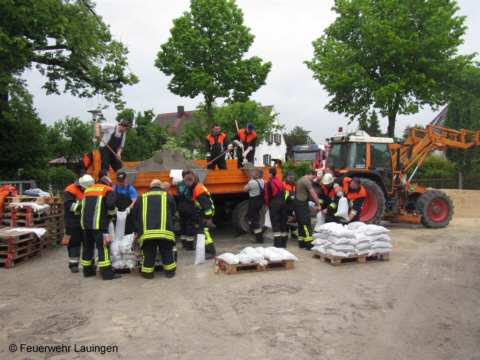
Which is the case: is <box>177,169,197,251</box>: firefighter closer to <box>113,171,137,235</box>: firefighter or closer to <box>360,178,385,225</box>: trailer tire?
<box>113,171,137,235</box>: firefighter

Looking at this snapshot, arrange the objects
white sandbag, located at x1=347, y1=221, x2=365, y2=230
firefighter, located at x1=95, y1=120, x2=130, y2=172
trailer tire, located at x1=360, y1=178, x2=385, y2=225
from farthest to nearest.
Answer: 1. trailer tire, located at x1=360, y1=178, x2=385, y2=225
2. firefighter, located at x1=95, y1=120, x2=130, y2=172
3. white sandbag, located at x1=347, y1=221, x2=365, y2=230

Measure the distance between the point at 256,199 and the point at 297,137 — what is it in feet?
153

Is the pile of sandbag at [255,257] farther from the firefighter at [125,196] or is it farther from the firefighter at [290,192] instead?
the firefighter at [125,196]

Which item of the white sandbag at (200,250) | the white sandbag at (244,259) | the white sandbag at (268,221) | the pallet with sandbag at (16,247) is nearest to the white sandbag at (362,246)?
the white sandbag at (244,259)

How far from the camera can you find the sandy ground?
3943 mm

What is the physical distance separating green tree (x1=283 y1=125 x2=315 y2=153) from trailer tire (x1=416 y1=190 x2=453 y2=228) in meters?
40.7

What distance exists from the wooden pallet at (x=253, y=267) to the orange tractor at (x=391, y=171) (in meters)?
3.95

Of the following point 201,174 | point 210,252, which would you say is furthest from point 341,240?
point 201,174

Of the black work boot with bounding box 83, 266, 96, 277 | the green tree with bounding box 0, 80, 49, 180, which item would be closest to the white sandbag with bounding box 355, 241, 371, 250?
the black work boot with bounding box 83, 266, 96, 277

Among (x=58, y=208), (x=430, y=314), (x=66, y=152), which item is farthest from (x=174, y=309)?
(x=66, y=152)

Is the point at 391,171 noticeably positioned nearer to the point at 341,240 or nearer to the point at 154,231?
the point at 341,240

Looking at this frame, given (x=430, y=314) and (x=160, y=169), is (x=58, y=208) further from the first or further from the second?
(x=430, y=314)

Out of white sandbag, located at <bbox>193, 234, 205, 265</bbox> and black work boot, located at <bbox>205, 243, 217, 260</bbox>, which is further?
black work boot, located at <bbox>205, 243, 217, 260</bbox>

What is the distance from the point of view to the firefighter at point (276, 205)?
27.0 feet
